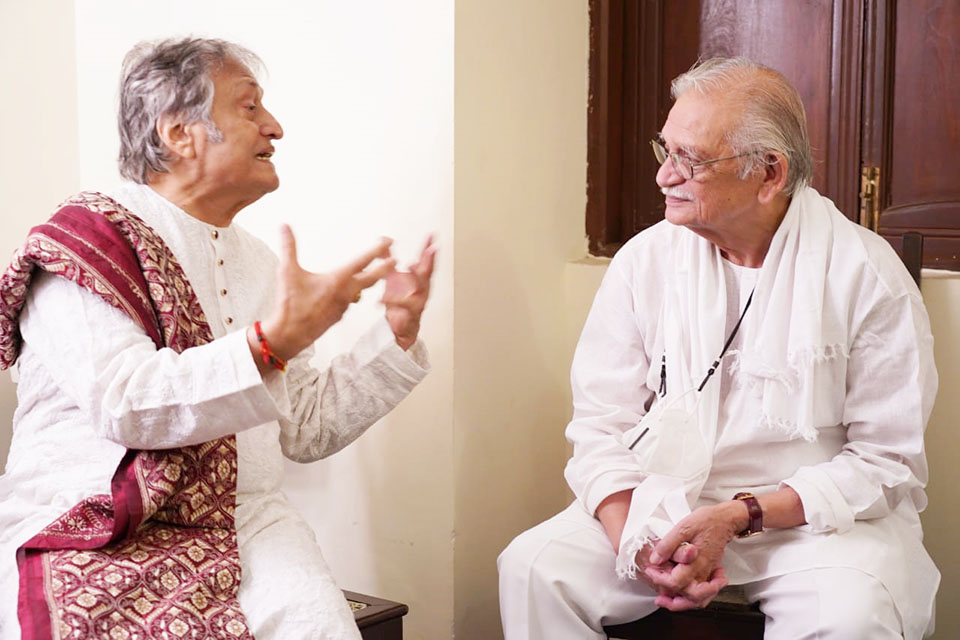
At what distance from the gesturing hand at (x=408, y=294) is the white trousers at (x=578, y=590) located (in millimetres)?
526

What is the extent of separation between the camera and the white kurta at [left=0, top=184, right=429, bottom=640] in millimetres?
1902

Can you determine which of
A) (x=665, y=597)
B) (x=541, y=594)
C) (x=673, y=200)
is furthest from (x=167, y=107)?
(x=665, y=597)

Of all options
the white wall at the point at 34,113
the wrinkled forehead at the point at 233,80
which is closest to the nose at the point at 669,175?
the wrinkled forehead at the point at 233,80

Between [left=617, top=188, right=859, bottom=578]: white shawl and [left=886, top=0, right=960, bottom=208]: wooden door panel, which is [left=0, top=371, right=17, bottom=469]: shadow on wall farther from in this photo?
[left=886, top=0, right=960, bottom=208]: wooden door panel

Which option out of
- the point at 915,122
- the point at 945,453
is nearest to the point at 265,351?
the point at 945,453

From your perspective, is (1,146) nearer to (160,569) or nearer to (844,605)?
(160,569)

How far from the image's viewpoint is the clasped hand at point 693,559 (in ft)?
7.09

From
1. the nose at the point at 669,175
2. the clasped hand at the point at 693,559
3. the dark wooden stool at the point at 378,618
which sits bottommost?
the dark wooden stool at the point at 378,618

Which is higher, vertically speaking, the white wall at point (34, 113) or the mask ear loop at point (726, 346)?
the white wall at point (34, 113)

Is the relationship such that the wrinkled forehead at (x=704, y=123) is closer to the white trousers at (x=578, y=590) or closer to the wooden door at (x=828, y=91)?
the wooden door at (x=828, y=91)

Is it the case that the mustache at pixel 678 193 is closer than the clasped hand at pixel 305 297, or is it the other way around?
the clasped hand at pixel 305 297

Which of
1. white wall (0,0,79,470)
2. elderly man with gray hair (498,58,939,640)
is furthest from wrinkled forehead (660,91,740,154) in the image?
white wall (0,0,79,470)

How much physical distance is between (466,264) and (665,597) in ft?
3.02

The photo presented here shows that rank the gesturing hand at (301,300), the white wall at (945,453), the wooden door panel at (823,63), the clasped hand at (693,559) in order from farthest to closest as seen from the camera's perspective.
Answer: the wooden door panel at (823,63)
the white wall at (945,453)
the clasped hand at (693,559)
the gesturing hand at (301,300)
